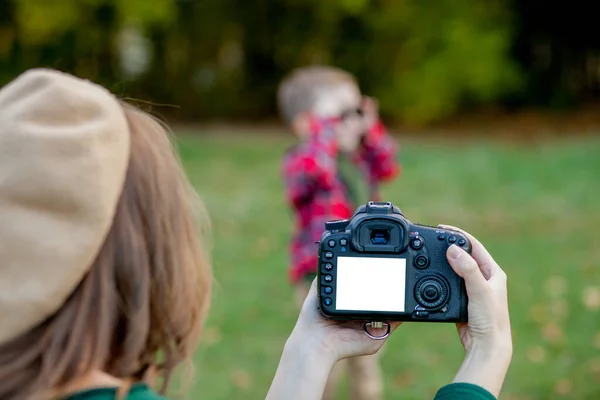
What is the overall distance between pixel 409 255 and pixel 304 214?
8.20 feet

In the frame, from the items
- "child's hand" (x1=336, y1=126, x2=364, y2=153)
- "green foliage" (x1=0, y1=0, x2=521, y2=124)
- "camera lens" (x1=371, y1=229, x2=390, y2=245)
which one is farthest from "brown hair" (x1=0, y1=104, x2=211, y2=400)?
"green foliage" (x1=0, y1=0, x2=521, y2=124)

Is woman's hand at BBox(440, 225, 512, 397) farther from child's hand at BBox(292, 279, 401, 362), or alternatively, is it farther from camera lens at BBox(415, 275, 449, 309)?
child's hand at BBox(292, 279, 401, 362)

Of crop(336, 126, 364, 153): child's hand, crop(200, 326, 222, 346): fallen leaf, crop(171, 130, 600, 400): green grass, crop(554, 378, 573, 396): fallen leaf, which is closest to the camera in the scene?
crop(336, 126, 364, 153): child's hand

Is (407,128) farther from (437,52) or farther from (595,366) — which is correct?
(595,366)

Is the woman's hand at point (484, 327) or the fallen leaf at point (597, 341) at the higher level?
the fallen leaf at point (597, 341)

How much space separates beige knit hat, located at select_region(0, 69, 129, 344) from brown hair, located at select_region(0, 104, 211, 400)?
0.11ft

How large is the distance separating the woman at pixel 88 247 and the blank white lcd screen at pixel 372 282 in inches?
8.2

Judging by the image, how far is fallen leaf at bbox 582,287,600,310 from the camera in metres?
6.40

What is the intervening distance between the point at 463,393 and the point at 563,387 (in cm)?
363

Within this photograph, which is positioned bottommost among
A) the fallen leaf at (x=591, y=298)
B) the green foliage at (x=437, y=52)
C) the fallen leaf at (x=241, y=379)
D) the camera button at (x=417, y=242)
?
the fallen leaf at (x=241, y=379)

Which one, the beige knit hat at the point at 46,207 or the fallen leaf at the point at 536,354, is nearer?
the beige knit hat at the point at 46,207

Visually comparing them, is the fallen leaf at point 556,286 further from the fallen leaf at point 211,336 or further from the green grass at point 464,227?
the fallen leaf at point 211,336

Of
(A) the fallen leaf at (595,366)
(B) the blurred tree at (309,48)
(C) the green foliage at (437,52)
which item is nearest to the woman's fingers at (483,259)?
(A) the fallen leaf at (595,366)

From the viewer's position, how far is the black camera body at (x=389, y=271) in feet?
5.73
